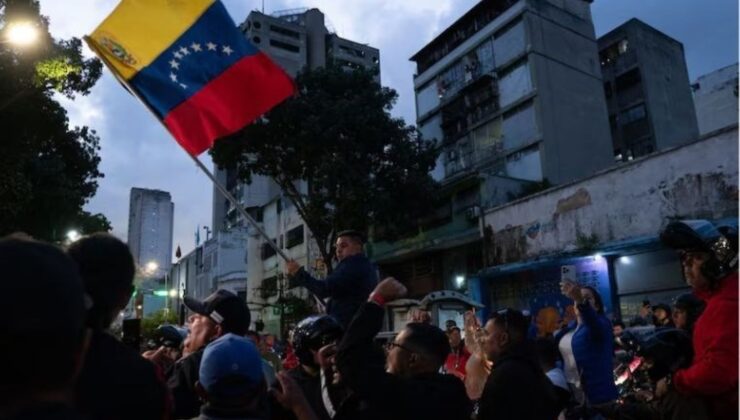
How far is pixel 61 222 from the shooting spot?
589 inches

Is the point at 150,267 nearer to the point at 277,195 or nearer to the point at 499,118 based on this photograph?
the point at 277,195

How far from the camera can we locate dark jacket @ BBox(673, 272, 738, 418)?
246 cm

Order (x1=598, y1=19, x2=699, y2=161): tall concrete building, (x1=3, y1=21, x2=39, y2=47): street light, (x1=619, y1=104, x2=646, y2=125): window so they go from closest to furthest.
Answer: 1. (x1=3, y1=21, x2=39, y2=47): street light
2. (x1=598, y1=19, x2=699, y2=161): tall concrete building
3. (x1=619, y1=104, x2=646, y2=125): window

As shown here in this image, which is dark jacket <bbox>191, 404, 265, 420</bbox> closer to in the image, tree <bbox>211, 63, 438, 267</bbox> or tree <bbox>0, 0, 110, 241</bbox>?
tree <bbox>0, 0, 110, 241</bbox>

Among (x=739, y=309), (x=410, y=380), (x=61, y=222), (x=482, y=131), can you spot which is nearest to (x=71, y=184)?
(x=61, y=222)

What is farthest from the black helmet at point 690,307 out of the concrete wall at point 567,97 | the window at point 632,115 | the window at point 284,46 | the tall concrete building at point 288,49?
the window at point 284,46

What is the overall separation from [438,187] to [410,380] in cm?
1943

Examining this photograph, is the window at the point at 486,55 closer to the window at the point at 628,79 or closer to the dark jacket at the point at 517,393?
the window at the point at 628,79

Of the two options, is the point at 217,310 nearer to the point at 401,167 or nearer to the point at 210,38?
the point at 210,38

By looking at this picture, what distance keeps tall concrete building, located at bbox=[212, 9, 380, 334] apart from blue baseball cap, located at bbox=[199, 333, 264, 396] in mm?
27091

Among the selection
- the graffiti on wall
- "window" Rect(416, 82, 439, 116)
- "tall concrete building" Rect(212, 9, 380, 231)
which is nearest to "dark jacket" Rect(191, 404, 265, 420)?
the graffiti on wall

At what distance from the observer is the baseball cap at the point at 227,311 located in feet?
11.4

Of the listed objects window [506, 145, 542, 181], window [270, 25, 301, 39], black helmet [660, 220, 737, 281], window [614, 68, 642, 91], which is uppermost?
window [270, 25, 301, 39]

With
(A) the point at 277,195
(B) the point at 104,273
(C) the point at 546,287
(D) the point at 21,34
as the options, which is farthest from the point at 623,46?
(B) the point at 104,273
